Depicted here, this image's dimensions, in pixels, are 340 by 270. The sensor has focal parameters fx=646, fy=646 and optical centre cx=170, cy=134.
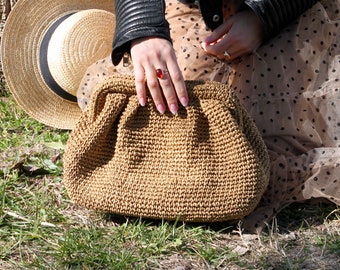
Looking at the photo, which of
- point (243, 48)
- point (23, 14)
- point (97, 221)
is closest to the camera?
point (97, 221)

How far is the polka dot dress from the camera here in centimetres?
192

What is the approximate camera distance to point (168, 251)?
1646mm

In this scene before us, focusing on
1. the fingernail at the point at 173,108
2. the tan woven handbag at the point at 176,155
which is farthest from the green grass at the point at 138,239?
the fingernail at the point at 173,108

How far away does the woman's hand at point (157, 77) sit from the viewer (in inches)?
66.1

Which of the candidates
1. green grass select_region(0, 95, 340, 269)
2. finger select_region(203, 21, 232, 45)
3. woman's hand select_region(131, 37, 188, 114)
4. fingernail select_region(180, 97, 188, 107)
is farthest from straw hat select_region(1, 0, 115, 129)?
fingernail select_region(180, 97, 188, 107)

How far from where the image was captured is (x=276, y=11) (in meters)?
1.89

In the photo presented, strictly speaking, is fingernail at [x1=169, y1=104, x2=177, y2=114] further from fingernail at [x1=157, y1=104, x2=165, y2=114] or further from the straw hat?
the straw hat

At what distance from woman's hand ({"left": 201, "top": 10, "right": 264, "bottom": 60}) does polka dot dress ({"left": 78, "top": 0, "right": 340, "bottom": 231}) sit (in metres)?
0.04

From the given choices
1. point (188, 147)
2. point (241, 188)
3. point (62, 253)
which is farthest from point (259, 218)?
point (62, 253)

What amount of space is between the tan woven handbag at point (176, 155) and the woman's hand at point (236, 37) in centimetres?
26

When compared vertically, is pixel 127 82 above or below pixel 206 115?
above

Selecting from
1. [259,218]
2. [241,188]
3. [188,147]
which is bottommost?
[259,218]

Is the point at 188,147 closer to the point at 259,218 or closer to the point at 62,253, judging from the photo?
the point at 259,218

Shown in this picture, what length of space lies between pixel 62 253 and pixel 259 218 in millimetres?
552
